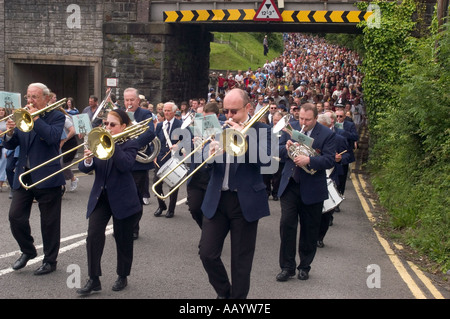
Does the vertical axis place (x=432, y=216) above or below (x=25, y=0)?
below

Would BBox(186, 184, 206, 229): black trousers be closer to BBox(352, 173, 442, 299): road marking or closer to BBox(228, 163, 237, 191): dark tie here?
BBox(352, 173, 442, 299): road marking

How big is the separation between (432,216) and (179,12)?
13570mm

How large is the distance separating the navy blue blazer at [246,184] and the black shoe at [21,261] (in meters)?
2.67

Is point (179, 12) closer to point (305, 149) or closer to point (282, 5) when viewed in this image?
point (282, 5)

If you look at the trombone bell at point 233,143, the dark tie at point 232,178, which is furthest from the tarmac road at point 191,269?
the trombone bell at point 233,143

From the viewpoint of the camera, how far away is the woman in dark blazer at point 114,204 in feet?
22.5

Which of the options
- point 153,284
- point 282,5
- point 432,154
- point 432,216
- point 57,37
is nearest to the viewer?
point 153,284

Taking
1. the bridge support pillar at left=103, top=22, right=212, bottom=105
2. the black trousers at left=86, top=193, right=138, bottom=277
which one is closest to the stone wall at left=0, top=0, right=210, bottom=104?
the bridge support pillar at left=103, top=22, right=212, bottom=105

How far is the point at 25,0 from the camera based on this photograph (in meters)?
22.7

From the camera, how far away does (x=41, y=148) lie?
25.5 ft

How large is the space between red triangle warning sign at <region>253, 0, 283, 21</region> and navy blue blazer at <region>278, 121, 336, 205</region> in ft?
40.0

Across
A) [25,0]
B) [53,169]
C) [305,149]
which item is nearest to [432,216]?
[305,149]

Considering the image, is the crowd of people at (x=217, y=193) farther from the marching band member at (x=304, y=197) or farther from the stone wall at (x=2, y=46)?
the stone wall at (x=2, y=46)

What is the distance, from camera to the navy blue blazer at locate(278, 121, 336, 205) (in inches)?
304
